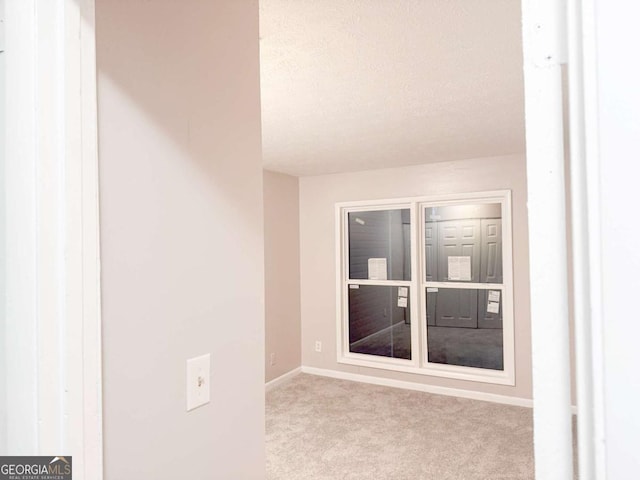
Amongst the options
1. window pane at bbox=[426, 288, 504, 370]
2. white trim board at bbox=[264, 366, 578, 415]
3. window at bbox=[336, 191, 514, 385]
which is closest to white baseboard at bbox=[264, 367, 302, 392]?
white trim board at bbox=[264, 366, 578, 415]

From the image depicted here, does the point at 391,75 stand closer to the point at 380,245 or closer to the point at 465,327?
the point at 380,245

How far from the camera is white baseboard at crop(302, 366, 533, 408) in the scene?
3.90 metres

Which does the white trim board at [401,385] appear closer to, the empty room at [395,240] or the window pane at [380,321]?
the empty room at [395,240]

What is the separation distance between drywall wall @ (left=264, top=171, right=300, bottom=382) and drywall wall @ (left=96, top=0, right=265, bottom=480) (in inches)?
126

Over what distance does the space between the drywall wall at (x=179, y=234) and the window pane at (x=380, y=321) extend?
349 centimetres

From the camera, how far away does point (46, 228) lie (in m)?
0.68

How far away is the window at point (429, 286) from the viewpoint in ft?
13.3

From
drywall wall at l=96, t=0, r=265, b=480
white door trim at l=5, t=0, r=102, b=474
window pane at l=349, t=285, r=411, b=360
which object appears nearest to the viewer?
white door trim at l=5, t=0, r=102, b=474

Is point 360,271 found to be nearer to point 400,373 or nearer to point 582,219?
point 400,373

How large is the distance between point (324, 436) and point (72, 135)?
318cm

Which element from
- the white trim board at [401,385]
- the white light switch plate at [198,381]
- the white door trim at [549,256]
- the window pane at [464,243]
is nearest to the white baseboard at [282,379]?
the white trim board at [401,385]

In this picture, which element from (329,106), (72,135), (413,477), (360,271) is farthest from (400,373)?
(72,135)

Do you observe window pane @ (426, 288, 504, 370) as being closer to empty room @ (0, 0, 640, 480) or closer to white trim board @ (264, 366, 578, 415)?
white trim board @ (264, 366, 578, 415)

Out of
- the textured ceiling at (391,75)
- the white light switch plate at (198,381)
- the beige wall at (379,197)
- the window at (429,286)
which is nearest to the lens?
the white light switch plate at (198,381)
